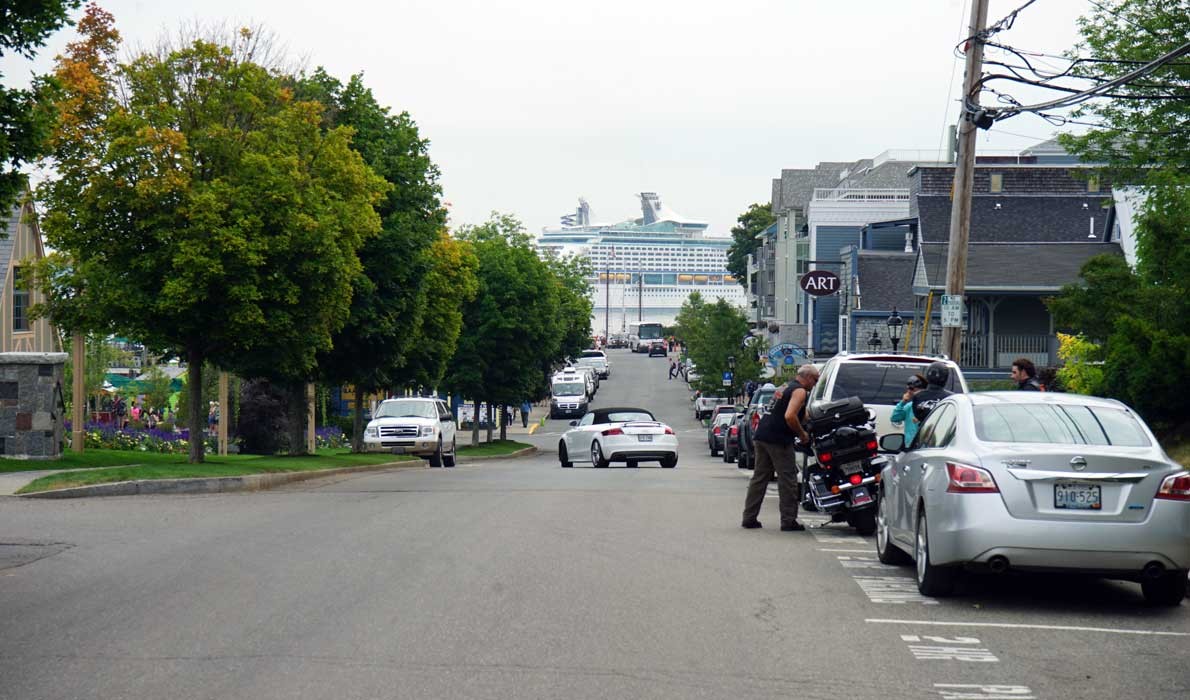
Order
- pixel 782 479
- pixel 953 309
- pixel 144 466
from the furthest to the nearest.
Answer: pixel 953 309 < pixel 144 466 < pixel 782 479

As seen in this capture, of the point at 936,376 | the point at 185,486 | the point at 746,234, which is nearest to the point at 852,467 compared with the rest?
the point at 936,376

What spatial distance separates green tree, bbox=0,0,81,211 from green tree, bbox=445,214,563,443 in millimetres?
40359

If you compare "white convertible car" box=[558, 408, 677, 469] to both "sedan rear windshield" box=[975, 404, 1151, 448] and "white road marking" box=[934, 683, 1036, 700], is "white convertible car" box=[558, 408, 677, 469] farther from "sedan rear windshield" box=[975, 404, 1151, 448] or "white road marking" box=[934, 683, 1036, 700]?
"white road marking" box=[934, 683, 1036, 700]

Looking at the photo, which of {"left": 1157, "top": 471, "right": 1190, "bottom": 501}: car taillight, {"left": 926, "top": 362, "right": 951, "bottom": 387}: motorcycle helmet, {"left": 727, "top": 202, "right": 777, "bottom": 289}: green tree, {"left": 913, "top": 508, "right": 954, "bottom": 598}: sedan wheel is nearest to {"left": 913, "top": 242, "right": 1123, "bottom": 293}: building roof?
{"left": 926, "top": 362, "right": 951, "bottom": 387}: motorcycle helmet

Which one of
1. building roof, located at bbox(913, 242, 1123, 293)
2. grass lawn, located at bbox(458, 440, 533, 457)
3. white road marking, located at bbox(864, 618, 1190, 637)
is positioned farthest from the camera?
grass lawn, located at bbox(458, 440, 533, 457)

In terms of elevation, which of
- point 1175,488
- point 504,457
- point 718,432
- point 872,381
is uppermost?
point 872,381

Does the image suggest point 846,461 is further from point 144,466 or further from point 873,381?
point 144,466

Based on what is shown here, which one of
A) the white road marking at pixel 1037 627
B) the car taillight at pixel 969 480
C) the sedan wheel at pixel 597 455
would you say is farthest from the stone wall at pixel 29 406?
the white road marking at pixel 1037 627

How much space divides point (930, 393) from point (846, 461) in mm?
1193

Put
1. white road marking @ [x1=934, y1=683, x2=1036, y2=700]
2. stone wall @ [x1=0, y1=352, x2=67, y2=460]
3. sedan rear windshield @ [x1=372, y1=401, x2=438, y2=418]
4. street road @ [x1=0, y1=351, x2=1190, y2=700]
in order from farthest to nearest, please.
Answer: sedan rear windshield @ [x1=372, y1=401, x2=438, y2=418], stone wall @ [x1=0, y1=352, x2=67, y2=460], street road @ [x1=0, y1=351, x2=1190, y2=700], white road marking @ [x1=934, y1=683, x2=1036, y2=700]

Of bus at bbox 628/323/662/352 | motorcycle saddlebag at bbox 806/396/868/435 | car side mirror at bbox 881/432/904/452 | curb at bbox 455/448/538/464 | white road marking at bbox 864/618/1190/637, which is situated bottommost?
curb at bbox 455/448/538/464

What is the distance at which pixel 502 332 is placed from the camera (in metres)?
54.6

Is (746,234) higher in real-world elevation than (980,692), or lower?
higher

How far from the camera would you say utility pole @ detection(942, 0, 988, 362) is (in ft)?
76.5
